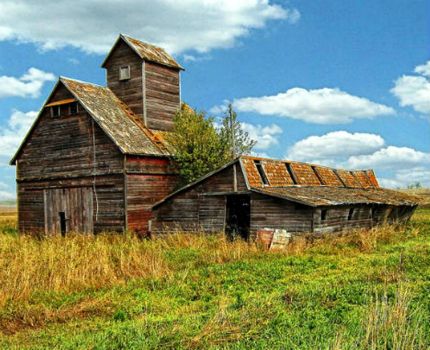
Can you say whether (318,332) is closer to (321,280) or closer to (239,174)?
(321,280)

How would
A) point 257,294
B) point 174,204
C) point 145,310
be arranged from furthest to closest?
point 174,204 → point 257,294 → point 145,310

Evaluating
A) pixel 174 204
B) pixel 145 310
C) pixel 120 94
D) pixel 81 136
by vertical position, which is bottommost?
pixel 145 310

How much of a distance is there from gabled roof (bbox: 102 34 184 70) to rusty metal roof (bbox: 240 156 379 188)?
10297 mm

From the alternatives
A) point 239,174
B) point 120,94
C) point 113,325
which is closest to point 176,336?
point 113,325

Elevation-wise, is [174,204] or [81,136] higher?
[81,136]

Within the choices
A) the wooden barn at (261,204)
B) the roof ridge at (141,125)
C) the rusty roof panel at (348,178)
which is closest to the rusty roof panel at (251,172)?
the wooden barn at (261,204)

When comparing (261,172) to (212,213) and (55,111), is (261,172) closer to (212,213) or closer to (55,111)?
(212,213)

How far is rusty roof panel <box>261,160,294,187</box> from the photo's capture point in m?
23.9

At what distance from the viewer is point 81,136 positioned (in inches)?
1039

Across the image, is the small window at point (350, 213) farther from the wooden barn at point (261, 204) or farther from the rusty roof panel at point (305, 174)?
the rusty roof panel at point (305, 174)

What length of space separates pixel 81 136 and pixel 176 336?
2053 cm

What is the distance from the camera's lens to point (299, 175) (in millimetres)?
27188

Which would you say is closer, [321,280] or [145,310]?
[145,310]

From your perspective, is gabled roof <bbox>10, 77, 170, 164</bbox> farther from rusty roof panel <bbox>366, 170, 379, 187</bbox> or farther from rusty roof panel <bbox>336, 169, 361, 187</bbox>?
rusty roof panel <bbox>366, 170, 379, 187</bbox>
